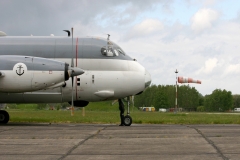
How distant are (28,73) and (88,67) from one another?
397cm

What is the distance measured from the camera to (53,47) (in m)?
25.4

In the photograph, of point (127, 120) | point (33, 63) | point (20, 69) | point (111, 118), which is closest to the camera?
point (20, 69)

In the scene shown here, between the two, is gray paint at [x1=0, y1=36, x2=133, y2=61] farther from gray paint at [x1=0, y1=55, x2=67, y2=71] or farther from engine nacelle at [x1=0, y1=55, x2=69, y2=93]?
engine nacelle at [x1=0, y1=55, x2=69, y2=93]

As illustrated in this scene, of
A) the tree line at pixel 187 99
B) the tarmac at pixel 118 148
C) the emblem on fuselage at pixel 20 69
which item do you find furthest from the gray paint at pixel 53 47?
the tree line at pixel 187 99

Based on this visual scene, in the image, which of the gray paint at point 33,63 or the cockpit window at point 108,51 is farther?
the cockpit window at point 108,51

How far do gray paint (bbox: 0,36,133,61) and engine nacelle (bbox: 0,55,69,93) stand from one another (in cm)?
211

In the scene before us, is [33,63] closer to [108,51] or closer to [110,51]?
[108,51]

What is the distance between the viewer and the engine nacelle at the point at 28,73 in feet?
74.7

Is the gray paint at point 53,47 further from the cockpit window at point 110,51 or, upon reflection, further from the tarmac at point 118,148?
the tarmac at point 118,148

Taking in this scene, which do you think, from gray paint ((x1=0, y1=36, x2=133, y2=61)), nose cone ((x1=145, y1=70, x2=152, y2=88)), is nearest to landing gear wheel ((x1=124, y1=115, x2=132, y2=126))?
nose cone ((x1=145, y1=70, x2=152, y2=88))

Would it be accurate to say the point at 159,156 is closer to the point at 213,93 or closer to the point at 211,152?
the point at 211,152


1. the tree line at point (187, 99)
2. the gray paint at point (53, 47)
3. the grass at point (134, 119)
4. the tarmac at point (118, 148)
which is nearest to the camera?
the tarmac at point (118, 148)

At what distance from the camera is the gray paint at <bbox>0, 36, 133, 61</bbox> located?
82.6 ft

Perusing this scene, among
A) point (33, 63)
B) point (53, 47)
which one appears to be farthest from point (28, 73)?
point (53, 47)
